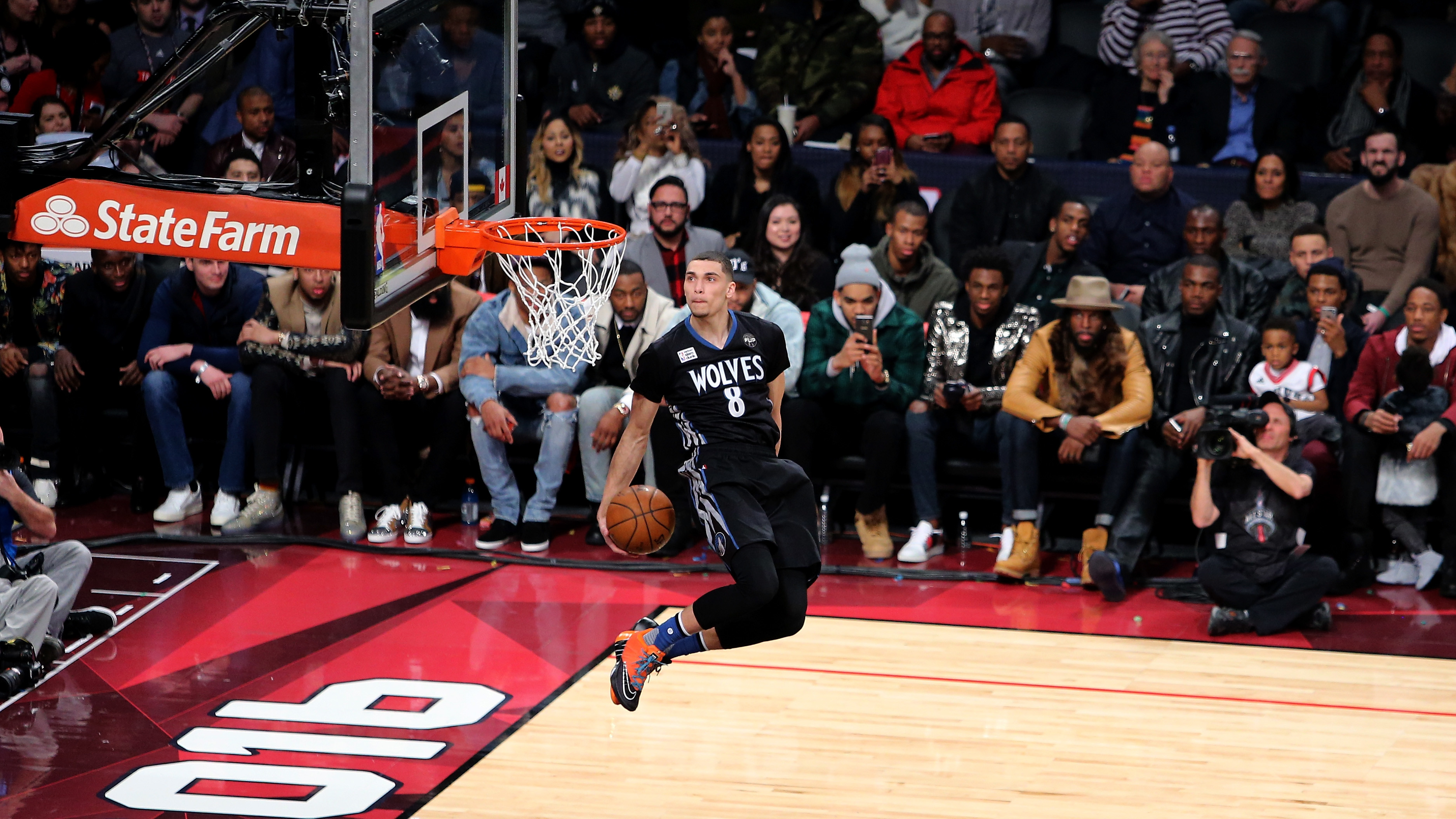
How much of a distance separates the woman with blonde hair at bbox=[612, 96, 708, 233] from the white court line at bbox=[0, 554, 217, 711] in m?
3.67

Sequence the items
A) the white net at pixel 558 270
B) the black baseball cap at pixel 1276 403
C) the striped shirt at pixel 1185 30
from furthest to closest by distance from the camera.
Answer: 1. the striped shirt at pixel 1185 30
2. the black baseball cap at pixel 1276 403
3. the white net at pixel 558 270

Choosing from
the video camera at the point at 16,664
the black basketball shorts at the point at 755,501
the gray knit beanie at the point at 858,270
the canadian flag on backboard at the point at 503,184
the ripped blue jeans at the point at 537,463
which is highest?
the canadian flag on backboard at the point at 503,184

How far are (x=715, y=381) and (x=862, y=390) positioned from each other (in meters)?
3.31

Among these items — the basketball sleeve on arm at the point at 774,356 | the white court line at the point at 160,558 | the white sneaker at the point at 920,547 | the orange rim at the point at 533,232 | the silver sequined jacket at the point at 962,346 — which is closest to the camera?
the basketball sleeve on arm at the point at 774,356

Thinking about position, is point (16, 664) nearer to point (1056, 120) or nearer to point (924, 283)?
point (924, 283)

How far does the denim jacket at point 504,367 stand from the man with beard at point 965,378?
2.17m

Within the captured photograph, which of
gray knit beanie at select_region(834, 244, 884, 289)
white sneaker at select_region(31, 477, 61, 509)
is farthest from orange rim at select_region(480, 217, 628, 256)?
white sneaker at select_region(31, 477, 61, 509)

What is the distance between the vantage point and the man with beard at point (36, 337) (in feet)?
33.1

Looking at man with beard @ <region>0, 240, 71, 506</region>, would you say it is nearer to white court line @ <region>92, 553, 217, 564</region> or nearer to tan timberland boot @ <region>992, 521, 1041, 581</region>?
white court line @ <region>92, 553, 217, 564</region>

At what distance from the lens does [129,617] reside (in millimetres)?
8242

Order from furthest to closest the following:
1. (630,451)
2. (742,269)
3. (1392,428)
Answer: (742,269) < (1392,428) < (630,451)

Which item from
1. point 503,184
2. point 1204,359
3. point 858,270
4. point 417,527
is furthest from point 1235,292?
point 417,527

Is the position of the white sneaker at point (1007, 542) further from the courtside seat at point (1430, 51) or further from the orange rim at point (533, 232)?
the courtside seat at point (1430, 51)

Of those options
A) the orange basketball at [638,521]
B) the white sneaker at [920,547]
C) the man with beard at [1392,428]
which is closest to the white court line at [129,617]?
the orange basketball at [638,521]
